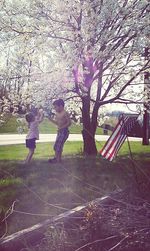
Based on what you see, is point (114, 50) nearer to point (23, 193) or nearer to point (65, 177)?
point (65, 177)

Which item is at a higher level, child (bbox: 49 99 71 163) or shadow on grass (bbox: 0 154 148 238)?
child (bbox: 49 99 71 163)

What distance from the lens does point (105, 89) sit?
15.4 metres

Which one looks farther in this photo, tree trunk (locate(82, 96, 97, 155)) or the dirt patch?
tree trunk (locate(82, 96, 97, 155))

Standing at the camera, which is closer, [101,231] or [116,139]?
[101,231]

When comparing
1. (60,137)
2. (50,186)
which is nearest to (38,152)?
(60,137)

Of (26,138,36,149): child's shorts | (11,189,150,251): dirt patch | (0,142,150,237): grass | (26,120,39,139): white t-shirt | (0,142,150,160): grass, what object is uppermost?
(26,120,39,139): white t-shirt

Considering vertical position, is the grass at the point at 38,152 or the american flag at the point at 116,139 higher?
the american flag at the point at 116,139

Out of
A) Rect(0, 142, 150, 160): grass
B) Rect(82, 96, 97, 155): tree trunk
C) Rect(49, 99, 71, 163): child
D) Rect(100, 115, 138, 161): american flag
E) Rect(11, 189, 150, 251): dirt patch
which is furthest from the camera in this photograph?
Rect(82, 96, 97, 155): tree trunk

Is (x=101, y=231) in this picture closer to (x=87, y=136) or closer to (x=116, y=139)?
(x=116, y=139)

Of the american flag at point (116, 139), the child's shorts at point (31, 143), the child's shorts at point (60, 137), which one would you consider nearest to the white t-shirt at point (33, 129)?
the child's shorts at point (31, 143)

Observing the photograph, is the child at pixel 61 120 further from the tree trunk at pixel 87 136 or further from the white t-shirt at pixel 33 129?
the tree trunk at pixel 87 136

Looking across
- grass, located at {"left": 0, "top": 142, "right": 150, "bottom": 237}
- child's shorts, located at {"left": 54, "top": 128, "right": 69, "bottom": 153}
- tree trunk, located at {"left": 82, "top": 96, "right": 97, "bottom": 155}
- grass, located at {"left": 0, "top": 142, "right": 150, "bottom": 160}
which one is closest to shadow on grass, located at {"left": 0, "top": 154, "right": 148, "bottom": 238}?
grass, located at {"left": 0, "top": 142, "right": 150, "bottom": 237}

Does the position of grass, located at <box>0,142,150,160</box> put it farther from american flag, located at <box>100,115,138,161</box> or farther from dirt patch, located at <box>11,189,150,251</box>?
dirt patch, located at <box>11,189,150,251</box>

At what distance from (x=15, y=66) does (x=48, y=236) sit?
11556 mm
